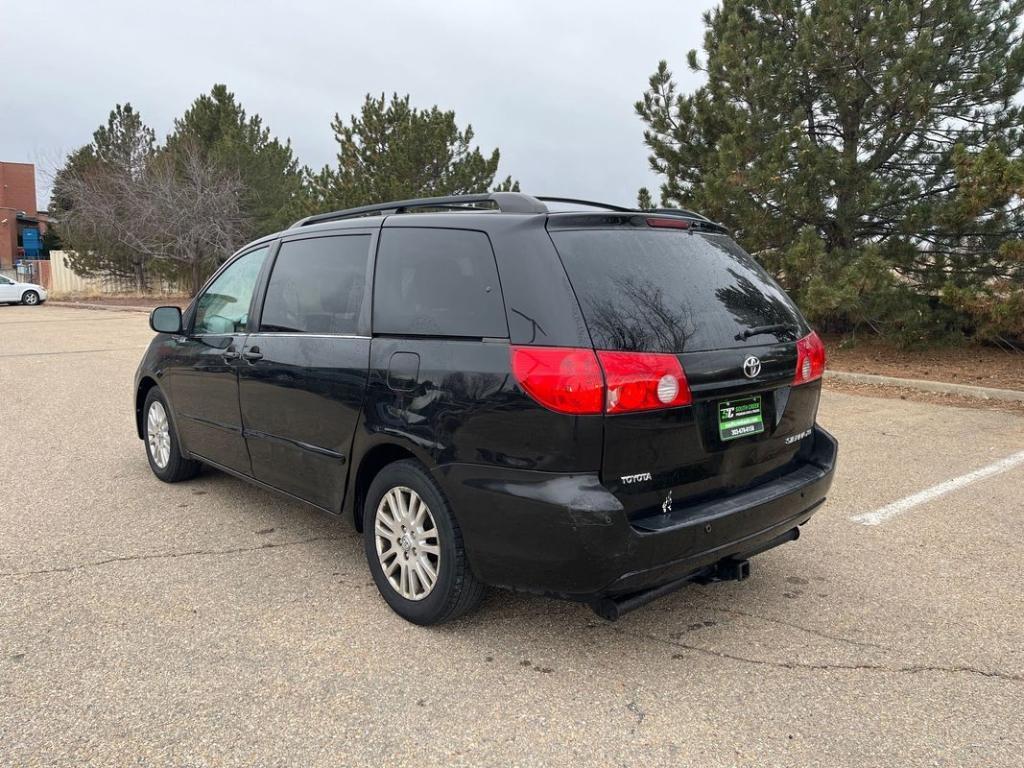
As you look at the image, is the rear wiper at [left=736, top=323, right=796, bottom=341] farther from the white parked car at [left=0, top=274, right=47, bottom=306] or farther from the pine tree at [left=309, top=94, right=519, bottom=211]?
the white parked car at [left=0, top=274, right=47, bottom=306]

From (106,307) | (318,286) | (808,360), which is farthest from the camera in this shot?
(106,307)

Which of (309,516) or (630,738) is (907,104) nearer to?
(309,516)

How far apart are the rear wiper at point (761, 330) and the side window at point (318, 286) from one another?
1.71m

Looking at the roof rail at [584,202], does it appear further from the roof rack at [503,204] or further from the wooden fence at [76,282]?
the wooden fence at [76,282]

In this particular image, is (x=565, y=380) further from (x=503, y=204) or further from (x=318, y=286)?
(x=318, y=286)

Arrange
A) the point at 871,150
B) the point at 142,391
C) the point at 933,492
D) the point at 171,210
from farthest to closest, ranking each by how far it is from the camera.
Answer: the point at 171,210 < the point at 871,150 < the point at 142,391 < the point at 933,492

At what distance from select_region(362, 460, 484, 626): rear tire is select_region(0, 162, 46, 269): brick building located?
64.9m

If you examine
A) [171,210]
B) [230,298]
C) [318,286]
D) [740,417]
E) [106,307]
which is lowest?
[106,307]

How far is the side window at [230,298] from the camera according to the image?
452 centimetres

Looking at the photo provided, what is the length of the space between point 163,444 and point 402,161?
17.5 metres

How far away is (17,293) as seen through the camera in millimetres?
32406

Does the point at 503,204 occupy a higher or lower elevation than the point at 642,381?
higher

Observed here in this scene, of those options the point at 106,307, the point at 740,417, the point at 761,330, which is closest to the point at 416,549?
the point at 740,417

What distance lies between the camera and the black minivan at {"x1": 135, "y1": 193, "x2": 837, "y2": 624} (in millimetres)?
2750
